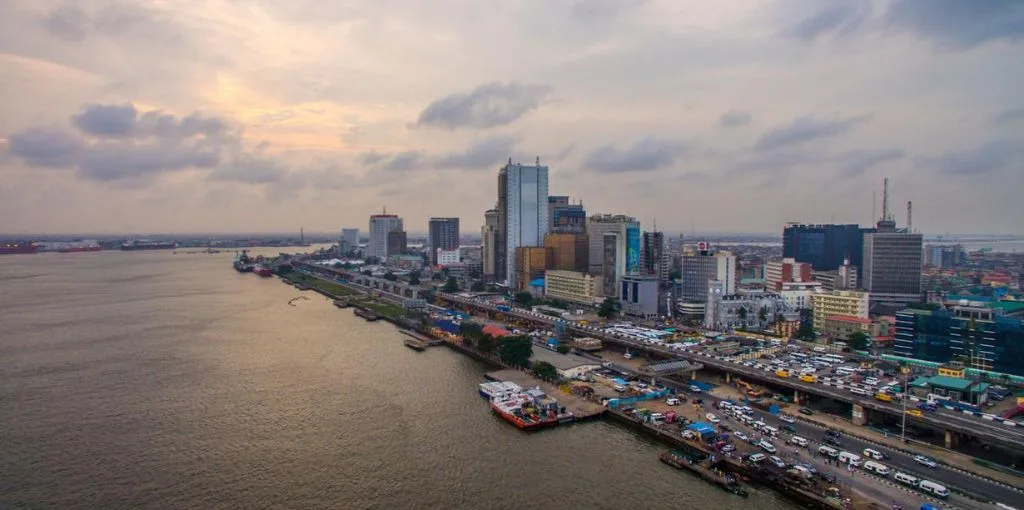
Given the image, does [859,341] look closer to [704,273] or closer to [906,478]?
[704,273]

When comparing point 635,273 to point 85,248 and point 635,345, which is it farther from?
point 85,248

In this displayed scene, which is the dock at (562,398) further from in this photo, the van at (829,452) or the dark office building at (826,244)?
the dark office building at (826,244)

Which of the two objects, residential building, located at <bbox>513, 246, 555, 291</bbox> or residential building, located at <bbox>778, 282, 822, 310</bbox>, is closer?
residential building, located at <bbox>778, 282, 822, 310</bbox>

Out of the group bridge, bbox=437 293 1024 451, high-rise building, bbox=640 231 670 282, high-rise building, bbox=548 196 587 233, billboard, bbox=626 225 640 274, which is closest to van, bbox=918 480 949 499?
bridge, bbox=437 293 1024 451

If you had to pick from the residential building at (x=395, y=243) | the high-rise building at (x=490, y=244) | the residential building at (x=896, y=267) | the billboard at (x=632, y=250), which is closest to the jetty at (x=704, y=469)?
the billboard at (x=632, y=250)

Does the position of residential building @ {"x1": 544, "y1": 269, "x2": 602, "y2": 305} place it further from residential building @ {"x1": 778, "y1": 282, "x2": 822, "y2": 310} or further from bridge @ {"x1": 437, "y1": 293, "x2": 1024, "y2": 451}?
residential building @ {"x1": 778, "y1": 282, "x2": 822, "y2": 310}

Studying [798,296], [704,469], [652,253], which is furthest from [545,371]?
[652,253]

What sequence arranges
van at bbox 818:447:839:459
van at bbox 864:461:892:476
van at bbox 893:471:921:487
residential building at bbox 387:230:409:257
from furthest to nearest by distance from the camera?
residential building at bbox 387:230:409:257 < van at bbox 818:447:839:459 < van at bbox 864:461:892:476 < van at bbox 893:471:921:487
